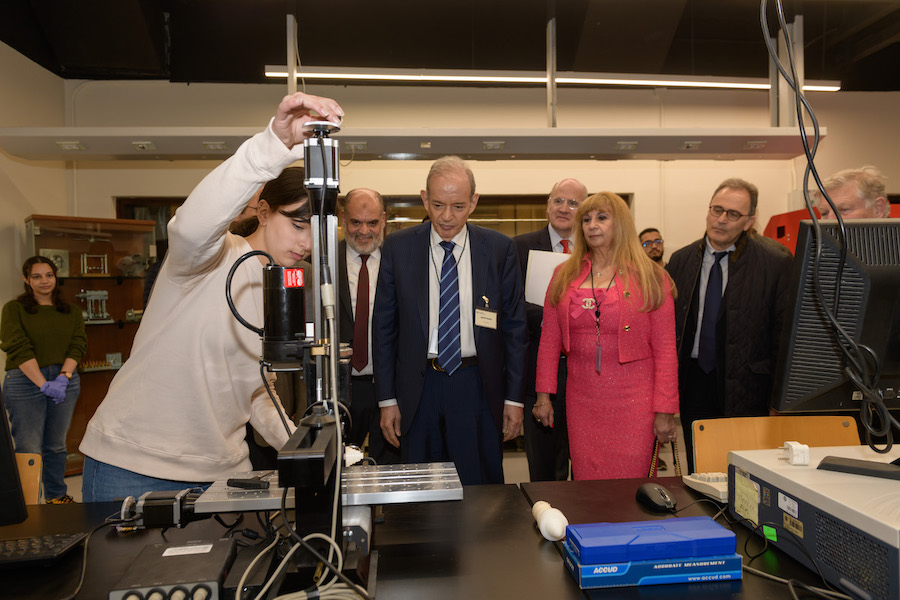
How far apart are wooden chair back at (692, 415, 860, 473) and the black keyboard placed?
1.62 m

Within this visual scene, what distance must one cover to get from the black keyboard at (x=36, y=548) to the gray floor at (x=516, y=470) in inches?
119

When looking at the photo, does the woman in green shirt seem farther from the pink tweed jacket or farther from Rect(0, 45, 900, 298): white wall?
the pink tweed jacket

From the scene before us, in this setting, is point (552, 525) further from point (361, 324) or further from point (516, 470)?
point (516, 470)

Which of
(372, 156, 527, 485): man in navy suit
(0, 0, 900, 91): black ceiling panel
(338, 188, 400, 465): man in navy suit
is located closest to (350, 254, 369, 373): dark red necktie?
(338, 188, 400, 465): man in navy suit

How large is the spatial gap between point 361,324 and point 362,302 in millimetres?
111

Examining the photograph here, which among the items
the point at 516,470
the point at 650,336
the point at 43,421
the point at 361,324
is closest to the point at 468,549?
the point at 650,336

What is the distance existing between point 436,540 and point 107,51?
5462 mm

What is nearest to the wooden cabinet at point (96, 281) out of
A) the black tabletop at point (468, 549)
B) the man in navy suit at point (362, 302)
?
the man in navy suit at point (362, 302)

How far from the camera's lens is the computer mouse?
125 cm

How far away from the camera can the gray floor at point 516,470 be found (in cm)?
394

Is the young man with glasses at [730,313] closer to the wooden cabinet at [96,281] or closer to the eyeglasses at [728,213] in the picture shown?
the eyeglasses at [728,213]

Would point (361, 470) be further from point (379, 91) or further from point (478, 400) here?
point (379, 91)

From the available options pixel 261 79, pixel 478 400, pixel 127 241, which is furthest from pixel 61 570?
pixel 261 79

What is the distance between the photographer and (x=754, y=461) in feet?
3.77
